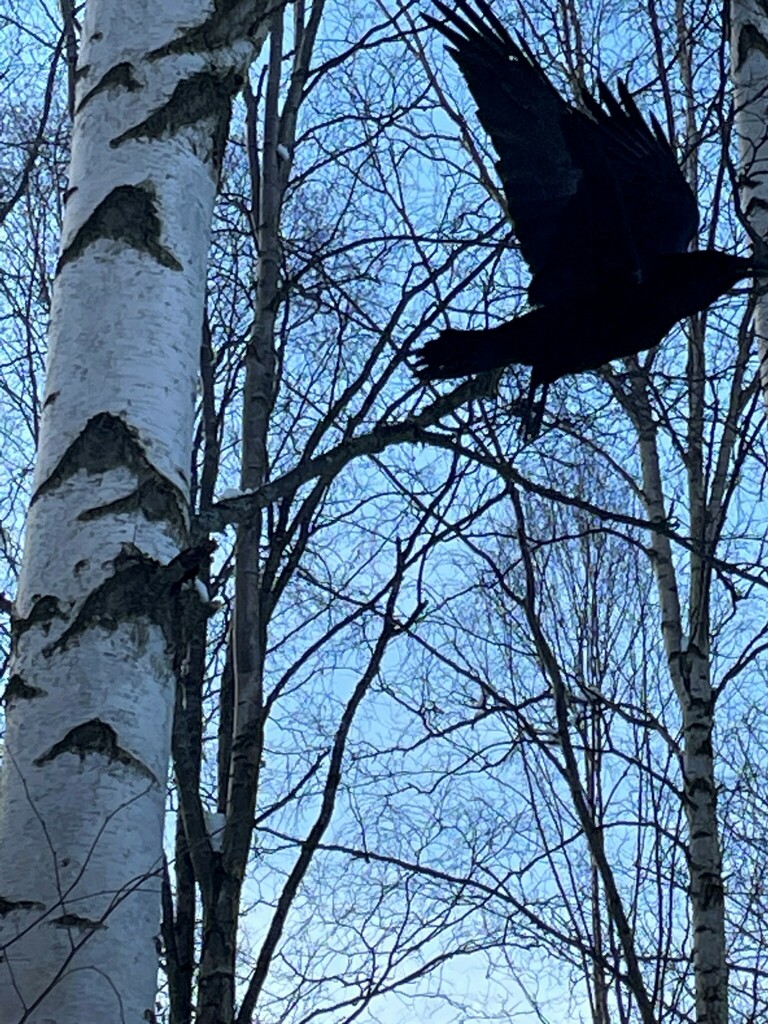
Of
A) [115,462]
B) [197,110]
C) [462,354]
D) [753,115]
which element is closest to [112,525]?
[115,462]

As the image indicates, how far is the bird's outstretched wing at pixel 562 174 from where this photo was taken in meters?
3.75

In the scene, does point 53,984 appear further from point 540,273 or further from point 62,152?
point 62,152

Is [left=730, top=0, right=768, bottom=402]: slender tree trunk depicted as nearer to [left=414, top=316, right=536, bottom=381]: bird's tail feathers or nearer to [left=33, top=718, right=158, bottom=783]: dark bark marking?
[left=414, top=316, right=536, bottom=381]: bird's tail feathers

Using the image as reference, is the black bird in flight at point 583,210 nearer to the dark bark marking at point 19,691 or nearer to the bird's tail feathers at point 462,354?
the bird's tail feathers at point 462,354

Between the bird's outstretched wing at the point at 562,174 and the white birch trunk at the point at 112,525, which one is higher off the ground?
the bird's outstretched wing at the point at 562,174

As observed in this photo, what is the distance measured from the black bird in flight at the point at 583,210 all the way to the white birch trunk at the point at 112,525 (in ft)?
6.27

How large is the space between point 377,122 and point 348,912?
8.97ft

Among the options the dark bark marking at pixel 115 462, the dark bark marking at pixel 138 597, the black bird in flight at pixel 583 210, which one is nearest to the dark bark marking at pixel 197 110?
the dark bark marking at pixel 115 462

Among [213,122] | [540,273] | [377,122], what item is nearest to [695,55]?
[377,122]

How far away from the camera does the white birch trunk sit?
1.30m

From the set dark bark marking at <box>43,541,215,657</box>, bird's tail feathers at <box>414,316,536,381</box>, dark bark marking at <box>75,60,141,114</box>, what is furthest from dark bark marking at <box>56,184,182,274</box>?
bird's tail feathers at <box>414,316,536,381</box>

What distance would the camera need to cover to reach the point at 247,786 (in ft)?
10.9

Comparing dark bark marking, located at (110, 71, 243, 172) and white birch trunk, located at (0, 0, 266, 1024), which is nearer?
white birch trunk, located at (0, 0, 266, 1024)

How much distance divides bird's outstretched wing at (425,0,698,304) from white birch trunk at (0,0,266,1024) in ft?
6.41
